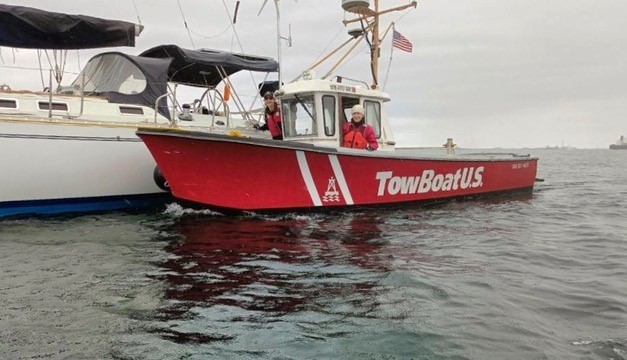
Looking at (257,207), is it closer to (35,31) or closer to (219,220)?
(219,220)

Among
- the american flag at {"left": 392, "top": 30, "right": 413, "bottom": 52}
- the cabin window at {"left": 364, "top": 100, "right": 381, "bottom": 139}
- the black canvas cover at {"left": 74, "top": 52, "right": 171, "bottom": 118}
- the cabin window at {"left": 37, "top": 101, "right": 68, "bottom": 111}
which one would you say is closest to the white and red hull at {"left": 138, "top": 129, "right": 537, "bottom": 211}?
the cabin window at {"left": 364, "top": 100, "right": 381, "bottom": 139}

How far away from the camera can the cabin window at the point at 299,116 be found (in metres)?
9.45

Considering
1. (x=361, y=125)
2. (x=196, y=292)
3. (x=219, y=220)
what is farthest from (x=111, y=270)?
(x=361, y=125)

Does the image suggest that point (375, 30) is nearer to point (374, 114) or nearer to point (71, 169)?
point (374, 114)

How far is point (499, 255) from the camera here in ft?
19.4

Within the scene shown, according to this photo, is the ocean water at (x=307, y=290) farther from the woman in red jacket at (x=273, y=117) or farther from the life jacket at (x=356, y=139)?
the woman in red jacket at (x=273, y=117)

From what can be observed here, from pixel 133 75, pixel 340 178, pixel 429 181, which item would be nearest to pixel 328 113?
pixel 340 178

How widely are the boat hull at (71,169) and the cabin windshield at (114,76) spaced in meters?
1.22

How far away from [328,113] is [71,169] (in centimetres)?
475

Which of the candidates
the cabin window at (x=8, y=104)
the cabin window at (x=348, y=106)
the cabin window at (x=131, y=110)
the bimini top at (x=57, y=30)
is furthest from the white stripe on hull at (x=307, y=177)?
the cabin window at (x=8, y=104)

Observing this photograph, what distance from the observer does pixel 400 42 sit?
12.3 metres

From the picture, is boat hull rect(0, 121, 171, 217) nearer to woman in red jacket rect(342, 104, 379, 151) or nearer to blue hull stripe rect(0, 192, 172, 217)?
blue hull stripe rect(0, 192, 172, 217)

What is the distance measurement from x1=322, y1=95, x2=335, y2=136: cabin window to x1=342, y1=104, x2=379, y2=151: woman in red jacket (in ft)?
1.15

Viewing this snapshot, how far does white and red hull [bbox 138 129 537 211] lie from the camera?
7.61 m
